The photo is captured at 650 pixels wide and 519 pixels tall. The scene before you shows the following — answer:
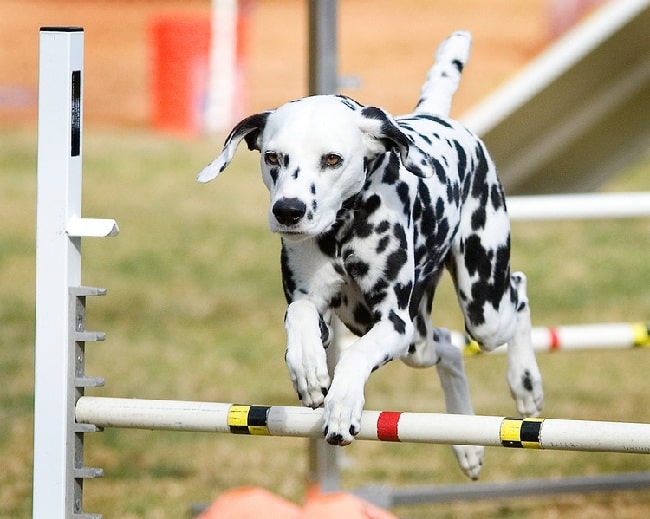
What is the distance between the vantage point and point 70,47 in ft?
11.3

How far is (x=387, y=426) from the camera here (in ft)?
10.2

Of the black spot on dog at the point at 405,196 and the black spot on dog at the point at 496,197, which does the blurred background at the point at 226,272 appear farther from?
the black spot on dog at the point at 405,196

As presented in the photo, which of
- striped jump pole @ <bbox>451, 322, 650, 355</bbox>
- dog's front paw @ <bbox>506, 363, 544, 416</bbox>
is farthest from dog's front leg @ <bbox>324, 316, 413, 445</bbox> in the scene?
striped jump pole @ <bbox>451, 322, 650, 355</bbox>

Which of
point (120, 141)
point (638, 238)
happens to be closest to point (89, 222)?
point (638, 238)

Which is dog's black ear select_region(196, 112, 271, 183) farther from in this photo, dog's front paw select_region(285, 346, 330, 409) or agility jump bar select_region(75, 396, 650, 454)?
agility jump bar select_region(75, 396, 650, 454)

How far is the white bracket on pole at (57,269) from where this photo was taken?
3.46 metres

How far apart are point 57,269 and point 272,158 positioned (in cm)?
→ 70

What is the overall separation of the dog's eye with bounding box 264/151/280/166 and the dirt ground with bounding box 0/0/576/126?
13.1 m

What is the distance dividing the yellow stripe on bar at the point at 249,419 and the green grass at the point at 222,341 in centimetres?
271

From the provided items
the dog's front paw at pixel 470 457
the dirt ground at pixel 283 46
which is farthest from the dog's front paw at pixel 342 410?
the dirt ground at pixel 283 46

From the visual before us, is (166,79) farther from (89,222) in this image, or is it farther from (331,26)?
(89,222)

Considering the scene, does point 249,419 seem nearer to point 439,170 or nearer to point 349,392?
point 349,392

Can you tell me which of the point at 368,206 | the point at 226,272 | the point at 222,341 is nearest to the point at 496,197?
the point at 368,206

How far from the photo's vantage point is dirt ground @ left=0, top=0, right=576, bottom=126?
18.3m
